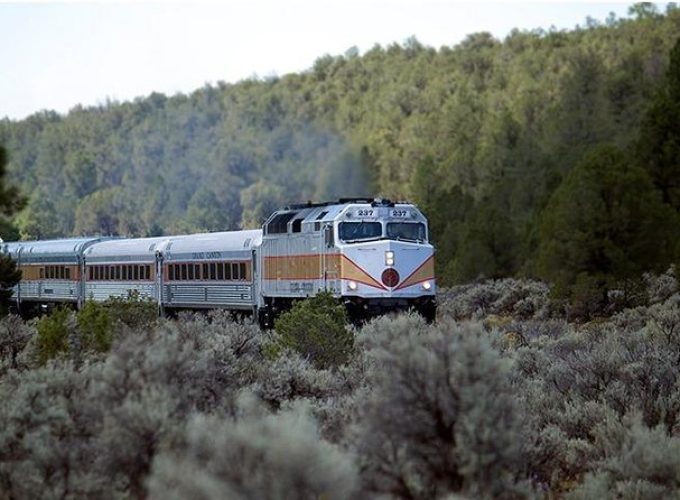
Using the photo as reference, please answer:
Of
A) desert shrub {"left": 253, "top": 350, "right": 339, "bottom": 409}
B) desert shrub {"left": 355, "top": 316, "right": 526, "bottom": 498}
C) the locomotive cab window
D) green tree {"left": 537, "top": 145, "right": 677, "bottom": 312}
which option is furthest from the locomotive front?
desert shrub {"left": 355, "top": 316, "right": 526, "bottom": 498}

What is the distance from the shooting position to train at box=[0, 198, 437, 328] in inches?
1032

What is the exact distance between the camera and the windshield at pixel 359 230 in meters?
26.3

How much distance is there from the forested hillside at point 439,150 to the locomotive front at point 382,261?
615cm

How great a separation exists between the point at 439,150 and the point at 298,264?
77400 mm

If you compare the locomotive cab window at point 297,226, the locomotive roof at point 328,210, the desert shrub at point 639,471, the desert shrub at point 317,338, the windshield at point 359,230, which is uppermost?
the locomotive roof at point 328,210

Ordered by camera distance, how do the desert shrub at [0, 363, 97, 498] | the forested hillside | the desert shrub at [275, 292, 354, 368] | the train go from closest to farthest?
the desert shrub at [0, 363, 97, 498], the desert shrub at [275, 292, 354, 368], the train, the forested hillside

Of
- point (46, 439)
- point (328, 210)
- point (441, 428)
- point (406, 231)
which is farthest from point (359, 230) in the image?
point (441, 428)

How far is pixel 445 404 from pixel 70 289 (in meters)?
35.1

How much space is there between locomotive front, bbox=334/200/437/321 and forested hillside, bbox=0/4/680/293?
6.15 m

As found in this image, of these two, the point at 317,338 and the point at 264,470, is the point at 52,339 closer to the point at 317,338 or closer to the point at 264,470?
the point at 317,338

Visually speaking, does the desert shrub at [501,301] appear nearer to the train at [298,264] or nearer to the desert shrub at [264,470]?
the train at [298,264]

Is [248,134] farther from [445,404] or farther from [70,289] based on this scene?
[445,404]

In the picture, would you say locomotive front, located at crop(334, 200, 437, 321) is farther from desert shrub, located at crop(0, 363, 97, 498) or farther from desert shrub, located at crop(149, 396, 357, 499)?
desert shrub, located at crop(149, 396, 357, 499)

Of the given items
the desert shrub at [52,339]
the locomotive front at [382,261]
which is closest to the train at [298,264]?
the locomotive front at [382,261]
